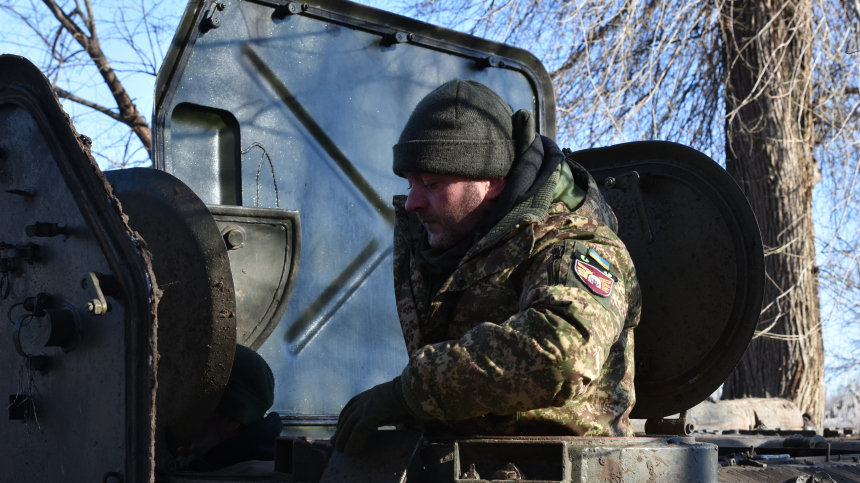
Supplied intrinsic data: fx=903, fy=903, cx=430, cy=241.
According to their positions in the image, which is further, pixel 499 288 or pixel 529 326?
pixel 499 288

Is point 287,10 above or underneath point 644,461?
above

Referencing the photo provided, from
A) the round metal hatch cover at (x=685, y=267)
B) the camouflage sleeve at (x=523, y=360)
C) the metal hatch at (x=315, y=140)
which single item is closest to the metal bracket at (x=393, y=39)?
the metal hatch at (x=315, y=140)

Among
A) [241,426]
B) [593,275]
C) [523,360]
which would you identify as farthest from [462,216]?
[241,426]

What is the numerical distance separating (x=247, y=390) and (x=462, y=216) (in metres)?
0.97

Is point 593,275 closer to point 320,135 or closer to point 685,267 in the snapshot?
point 685,267

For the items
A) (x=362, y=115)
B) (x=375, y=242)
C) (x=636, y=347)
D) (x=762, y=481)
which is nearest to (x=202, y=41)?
(x=362, y=115)

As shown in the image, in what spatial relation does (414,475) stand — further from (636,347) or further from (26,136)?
(26,136)

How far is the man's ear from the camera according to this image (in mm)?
2631

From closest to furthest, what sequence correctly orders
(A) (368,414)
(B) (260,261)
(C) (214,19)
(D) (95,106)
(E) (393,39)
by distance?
(A) (368,414)
(B) (260,261)
(C) (214,19)
(E) (393,39)
(D) (95,106)

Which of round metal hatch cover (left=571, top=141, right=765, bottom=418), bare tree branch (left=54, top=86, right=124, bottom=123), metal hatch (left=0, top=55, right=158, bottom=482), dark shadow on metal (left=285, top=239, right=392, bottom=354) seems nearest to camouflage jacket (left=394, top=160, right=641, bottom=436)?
round metal hatch cover (left=571, top=141, right=765, bottom=418)

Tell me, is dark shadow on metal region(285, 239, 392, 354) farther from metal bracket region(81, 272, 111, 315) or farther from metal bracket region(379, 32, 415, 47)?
metal bracket region(81, 272, 111, 315)

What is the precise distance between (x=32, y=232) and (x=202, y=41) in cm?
156

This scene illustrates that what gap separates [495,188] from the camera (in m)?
2.64

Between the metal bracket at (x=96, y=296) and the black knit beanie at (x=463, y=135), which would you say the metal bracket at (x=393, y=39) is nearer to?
the black knit beanie at (x=463, y=135)
